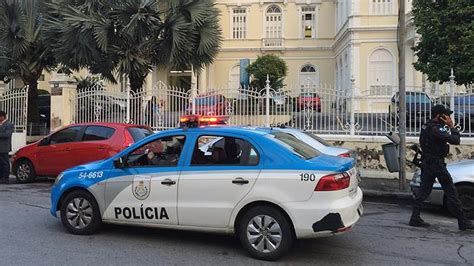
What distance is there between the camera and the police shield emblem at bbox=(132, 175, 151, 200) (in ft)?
20.9

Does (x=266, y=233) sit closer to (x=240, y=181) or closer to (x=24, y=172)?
(x=240, y=181)

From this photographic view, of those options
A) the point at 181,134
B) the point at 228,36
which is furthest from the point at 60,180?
the point at 228,36

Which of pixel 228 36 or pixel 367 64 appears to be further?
pixel 228 36

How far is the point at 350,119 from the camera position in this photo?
516 inches

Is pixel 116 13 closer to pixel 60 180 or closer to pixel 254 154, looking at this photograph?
pixel 60 180

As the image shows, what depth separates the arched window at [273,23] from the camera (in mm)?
43938

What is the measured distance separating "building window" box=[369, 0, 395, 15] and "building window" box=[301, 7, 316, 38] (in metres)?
10.0

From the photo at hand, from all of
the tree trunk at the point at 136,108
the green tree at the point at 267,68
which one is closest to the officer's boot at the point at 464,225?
the tree trunk at the point at 136,108

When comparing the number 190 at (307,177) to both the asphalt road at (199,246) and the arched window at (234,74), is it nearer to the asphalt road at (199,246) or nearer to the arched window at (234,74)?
the asphalt road at (199,246)

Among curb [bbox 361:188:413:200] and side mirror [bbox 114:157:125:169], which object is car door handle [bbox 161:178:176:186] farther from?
curb [bbox 361:188:413:200]

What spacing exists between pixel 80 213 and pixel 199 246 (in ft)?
5.68

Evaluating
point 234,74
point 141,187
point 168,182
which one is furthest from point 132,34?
point 234,74

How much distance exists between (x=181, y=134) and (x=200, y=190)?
31.2 inches

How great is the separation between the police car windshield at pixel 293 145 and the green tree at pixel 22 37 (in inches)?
501
